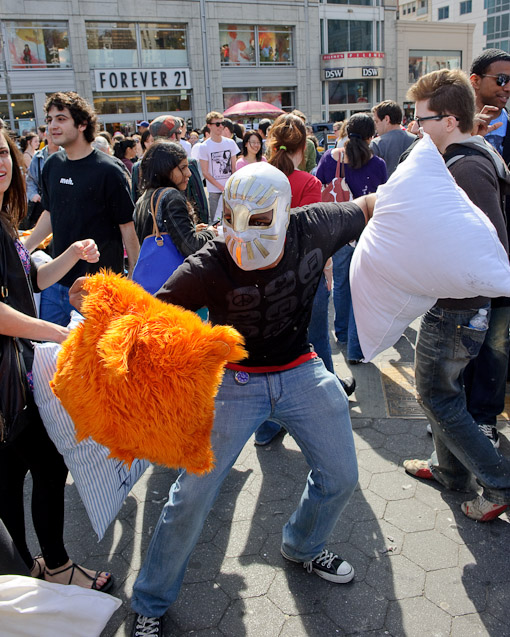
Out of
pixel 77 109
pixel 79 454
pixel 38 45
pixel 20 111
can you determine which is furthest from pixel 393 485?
pixel 38 45

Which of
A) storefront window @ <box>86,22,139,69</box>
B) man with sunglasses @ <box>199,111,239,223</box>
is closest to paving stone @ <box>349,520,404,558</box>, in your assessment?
man with sunglasses @ <box>199,111,239,223</box>

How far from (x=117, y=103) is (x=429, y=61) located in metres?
23.9

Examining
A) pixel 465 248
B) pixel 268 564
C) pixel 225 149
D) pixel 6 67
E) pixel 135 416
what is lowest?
pixel 268 564

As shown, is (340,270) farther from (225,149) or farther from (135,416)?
(225,149)

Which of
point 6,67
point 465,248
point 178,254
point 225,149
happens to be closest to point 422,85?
point 465,248

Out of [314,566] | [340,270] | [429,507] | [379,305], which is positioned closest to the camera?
[379,305]

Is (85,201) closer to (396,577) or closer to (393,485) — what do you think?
(393,485)

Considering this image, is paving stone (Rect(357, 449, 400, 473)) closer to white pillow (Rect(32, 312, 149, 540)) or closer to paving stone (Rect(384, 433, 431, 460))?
paving stone (Rect(384, 433, 431, 460))

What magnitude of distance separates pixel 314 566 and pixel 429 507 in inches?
30.6

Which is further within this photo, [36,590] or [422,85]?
[422,85]

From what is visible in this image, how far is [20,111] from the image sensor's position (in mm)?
26484

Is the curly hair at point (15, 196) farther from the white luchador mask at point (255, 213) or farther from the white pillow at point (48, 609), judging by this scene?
the white pillow at point (48, 609)

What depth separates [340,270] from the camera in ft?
15.8

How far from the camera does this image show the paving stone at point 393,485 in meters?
2.95
